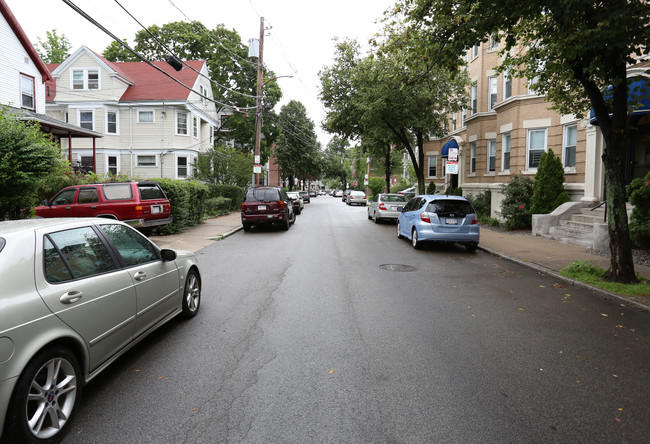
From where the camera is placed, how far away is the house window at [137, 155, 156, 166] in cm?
3199

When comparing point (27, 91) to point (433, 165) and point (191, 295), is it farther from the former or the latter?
point (433, 165)

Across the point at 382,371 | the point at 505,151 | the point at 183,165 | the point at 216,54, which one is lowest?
the point at 382,371

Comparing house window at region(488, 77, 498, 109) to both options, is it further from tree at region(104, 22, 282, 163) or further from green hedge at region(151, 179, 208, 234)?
tree at region(104, 22, 282, 163)

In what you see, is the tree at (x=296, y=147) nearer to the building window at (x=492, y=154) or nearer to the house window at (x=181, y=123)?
the house window at (x=181, y=123)

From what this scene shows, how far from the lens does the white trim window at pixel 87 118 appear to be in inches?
1219

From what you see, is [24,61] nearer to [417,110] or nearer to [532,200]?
[417,110]

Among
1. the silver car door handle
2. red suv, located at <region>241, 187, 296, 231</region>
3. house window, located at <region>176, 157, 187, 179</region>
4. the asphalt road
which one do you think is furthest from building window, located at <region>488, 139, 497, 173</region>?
the silver car door handle

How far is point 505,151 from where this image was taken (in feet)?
67.6

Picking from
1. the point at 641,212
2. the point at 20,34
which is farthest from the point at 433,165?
the point at 20,34

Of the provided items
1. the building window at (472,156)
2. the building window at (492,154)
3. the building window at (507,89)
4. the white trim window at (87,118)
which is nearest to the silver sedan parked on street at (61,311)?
the building window at (507,89)

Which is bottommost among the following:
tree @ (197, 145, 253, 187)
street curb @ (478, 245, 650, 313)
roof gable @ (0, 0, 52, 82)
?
street curb @ (478, 245, 650, 313)

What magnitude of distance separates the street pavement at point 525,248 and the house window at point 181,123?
665 inches

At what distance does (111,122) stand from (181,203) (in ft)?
65.7

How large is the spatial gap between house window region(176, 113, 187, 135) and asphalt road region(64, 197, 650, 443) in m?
27.2
